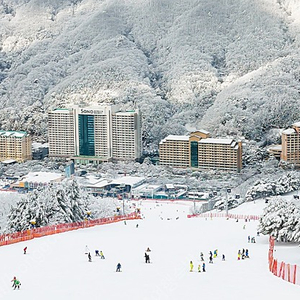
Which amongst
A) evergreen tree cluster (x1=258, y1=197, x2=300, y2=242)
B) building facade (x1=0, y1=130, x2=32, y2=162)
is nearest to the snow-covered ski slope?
evergreen tree cluster (x1=258, y1=197, x2=300, y2=242)

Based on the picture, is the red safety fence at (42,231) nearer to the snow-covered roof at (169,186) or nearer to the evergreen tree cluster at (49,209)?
the evergreen tree cluster at (49,209)

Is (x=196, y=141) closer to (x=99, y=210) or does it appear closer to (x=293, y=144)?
(x=293, y=144)

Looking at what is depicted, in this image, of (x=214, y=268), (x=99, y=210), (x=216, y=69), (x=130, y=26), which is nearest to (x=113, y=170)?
(x=99, y=210)

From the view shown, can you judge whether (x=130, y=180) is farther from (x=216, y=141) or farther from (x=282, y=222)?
(x=282, y=222)

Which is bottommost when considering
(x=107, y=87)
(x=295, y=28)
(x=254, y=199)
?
(x=254, y=199)

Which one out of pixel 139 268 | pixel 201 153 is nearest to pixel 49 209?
pixel 139 268

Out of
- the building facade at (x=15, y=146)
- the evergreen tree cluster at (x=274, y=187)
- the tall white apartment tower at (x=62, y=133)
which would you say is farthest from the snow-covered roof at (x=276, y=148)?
the building facade at (x=15, y=146)
